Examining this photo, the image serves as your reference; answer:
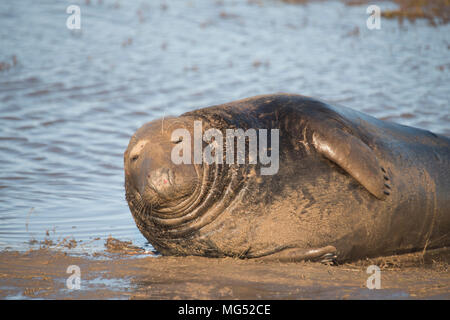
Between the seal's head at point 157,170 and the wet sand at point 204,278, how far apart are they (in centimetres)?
58

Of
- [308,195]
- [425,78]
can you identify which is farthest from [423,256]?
[425,78]

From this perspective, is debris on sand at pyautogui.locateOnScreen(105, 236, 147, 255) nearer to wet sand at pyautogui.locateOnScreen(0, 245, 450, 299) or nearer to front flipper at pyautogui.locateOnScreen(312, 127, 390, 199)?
wet sand at pyautogui.locateOnScreen(0, 245, 450, 299)

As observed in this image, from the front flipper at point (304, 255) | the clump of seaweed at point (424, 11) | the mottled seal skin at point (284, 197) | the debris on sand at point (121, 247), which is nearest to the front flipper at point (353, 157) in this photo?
the mottled seal skin at point (284, 197)

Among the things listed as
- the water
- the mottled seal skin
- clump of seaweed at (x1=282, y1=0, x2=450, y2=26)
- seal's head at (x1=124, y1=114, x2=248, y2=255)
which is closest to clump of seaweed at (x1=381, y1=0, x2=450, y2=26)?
clump of seaweed at (x1=282, y1=0, x2=450, y2=26)

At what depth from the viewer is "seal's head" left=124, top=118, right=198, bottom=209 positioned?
5410 mm

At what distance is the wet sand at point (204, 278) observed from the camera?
16.1 feet

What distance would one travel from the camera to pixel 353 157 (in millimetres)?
5652

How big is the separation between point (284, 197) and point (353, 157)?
640 mm

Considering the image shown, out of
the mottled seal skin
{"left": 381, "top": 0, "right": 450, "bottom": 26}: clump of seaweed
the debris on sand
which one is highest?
{"left": 381, "top": 0, "right": 450, "bottom": 26}: clump of seaweed

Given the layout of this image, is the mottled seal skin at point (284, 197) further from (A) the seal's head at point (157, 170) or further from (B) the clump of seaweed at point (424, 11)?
(B) the clump of seaweed at point (424, 11)

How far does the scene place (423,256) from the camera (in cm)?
629

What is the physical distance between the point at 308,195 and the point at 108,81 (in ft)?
29.1

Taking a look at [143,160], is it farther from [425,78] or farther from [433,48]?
[433,48]

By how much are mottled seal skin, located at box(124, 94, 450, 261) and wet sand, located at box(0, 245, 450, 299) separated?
15 cm
